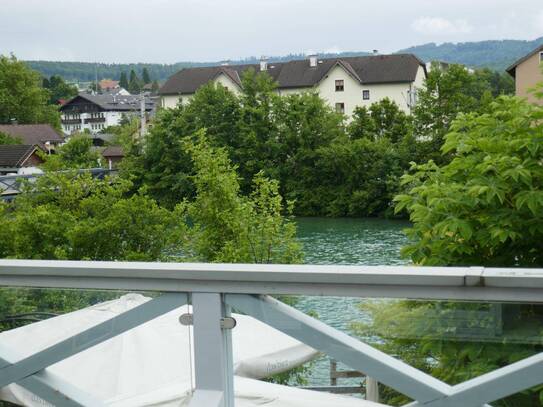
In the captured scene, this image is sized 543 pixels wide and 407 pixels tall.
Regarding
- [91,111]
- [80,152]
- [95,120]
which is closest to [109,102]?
[91,111]

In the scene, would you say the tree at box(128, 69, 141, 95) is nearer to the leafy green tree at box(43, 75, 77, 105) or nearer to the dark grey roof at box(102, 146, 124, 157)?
the leafy green tree at box(43, 75, 77, 105)

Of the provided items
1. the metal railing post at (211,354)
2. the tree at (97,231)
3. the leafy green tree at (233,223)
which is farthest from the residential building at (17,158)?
the metal railing post at (211,354)

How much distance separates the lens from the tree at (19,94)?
70125 millimetres

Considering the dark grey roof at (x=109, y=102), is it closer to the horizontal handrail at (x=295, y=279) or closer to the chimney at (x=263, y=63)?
the chimney at (x=263, y=63)

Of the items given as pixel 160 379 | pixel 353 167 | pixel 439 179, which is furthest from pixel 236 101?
pixel 160 379

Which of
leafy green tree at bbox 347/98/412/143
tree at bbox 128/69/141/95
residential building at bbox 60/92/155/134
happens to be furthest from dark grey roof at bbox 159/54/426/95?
tree at bbox 128/69/141/95

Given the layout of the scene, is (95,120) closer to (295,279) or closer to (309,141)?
(309,141)

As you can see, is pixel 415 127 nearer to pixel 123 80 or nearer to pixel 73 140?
pixel 73 140

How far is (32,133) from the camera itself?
65.1 metres

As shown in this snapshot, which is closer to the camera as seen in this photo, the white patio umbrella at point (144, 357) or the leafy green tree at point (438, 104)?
the white patio umbrella at point (144, 357)

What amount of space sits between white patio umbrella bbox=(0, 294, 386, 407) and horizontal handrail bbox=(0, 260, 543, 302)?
53 millimetres

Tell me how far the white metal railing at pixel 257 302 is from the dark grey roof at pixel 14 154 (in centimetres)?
5170

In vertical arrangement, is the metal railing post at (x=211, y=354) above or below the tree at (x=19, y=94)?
below

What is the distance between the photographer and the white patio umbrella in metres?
1.32
